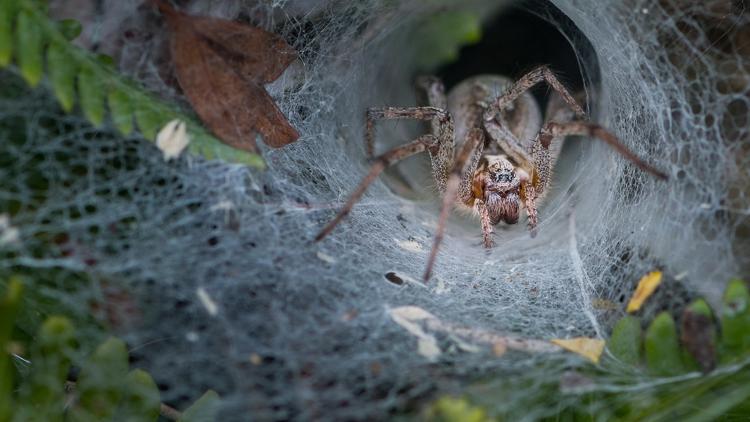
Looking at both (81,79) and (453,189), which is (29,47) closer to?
(81,79)

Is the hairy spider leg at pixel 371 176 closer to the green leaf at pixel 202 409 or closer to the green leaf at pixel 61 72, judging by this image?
the green leaf at pixel 202 409

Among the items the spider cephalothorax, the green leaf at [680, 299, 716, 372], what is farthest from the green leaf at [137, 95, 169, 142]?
the green leaf at [680, 299, 716, 372]

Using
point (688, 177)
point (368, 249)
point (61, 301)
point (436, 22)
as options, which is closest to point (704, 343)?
point (688, 177)

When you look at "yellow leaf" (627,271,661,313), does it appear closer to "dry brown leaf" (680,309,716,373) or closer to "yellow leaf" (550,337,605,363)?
"yellow leaf" (550,337,605,363)

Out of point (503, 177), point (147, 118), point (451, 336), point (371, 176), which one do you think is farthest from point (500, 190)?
point (147, 118)

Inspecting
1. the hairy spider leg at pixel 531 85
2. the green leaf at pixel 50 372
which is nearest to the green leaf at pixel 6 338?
the green leaf at pixel 50 372

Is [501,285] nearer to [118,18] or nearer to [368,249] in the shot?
[368,249]
